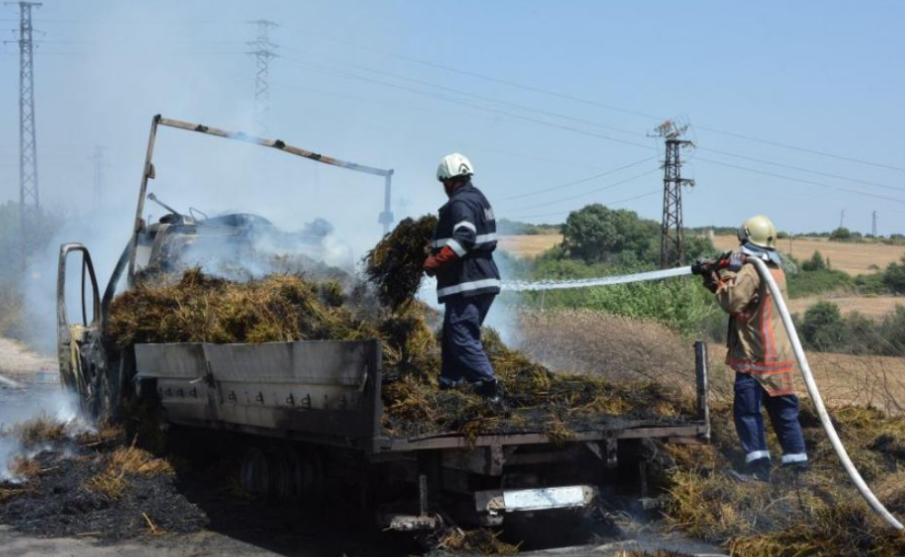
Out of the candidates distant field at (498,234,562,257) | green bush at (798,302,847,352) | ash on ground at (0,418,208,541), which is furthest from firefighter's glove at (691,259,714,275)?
distant field at (498,234,562,257)

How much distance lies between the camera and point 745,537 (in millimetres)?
6305

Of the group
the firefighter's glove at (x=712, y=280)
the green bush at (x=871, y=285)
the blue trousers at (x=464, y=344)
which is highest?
the green bush at (x=871, y=285)

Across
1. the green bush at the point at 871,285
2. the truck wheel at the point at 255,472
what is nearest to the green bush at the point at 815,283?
the green bush at the point at 871,285

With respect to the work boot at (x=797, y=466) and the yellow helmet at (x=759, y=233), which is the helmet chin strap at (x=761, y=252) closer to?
the yellow helmet at (x=759, y=233)

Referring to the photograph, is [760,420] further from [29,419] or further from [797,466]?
[29,419]

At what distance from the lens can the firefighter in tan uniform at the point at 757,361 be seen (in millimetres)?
7289

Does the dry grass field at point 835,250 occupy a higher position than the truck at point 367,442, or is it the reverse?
the dry grass field at point 835,250

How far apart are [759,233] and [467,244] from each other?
81.3 inches

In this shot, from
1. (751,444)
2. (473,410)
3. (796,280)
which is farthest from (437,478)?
(796,280)

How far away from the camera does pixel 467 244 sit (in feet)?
23.3

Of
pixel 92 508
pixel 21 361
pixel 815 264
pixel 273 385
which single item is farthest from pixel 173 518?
pixel 815 264

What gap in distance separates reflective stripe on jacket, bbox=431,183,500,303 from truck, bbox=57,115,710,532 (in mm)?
1161

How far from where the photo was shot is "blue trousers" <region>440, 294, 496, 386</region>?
7035 millimetres

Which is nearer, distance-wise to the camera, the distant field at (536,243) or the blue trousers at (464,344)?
the blue trousers at (464,344)
